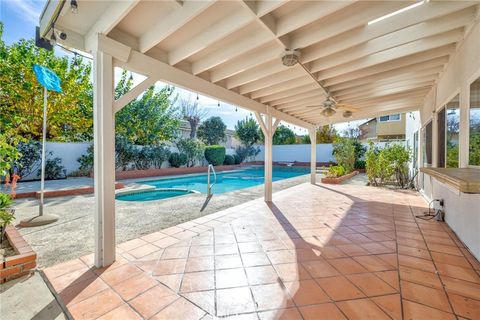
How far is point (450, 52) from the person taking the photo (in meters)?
3.36

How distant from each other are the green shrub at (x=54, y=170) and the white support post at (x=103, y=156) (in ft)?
27.9

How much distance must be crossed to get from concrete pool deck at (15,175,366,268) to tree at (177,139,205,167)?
725cm

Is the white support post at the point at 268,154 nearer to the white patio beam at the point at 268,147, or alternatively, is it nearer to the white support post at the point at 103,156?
the white patio beam at the point at 268,147

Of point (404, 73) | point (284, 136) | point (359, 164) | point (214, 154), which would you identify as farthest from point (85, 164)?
point (284, 136)

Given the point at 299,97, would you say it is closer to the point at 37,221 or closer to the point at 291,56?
the point at 291,56

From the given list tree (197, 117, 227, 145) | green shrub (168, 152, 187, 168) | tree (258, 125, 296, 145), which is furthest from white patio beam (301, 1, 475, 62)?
tree (258, 125, 296, 145)

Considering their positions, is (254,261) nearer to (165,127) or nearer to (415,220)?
(415,220)

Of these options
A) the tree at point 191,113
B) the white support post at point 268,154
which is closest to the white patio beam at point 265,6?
the white support post at point 268,154

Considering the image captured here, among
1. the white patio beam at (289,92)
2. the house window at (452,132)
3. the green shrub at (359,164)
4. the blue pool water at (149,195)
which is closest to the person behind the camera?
the house window at (452,132)

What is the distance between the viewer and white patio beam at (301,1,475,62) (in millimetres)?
2297

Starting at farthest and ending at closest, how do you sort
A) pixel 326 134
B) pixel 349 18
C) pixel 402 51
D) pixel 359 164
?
pixel 326 134
pixel 359 164
pixel 402 51
pixel 349 18

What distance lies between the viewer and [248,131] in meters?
19.4

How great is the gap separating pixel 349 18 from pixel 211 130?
629 inches

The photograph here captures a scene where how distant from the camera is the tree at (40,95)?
26.3 feet
